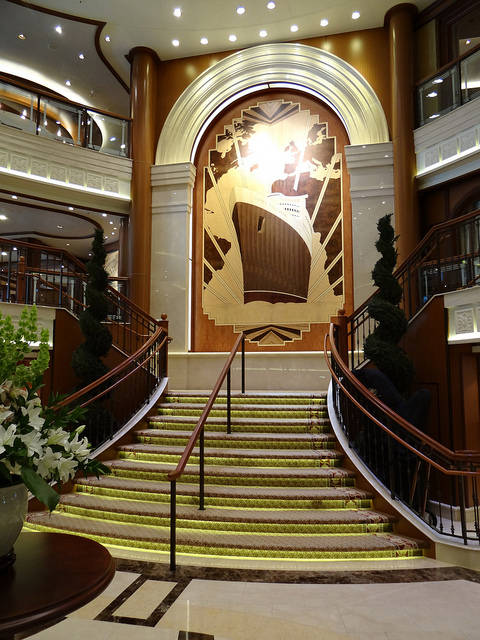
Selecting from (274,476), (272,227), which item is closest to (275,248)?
(272,227)

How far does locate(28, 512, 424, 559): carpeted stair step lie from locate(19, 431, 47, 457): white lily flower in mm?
2932

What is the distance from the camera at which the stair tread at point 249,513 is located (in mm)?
4484

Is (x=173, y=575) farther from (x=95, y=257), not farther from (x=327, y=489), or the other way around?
(x=95, y=257)

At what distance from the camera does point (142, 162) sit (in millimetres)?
10398

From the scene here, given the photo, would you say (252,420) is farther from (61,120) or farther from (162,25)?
(162,25)

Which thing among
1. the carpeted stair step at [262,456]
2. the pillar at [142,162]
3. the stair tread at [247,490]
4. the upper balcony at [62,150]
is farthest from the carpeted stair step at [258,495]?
the upper balcony at [62,150]

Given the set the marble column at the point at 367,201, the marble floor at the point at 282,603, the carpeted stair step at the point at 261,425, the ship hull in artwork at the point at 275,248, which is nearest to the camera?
the marble floor at the point at 282,603

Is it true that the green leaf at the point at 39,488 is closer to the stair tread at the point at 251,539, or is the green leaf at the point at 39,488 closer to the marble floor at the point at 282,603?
the marble floor at the point at 282,603

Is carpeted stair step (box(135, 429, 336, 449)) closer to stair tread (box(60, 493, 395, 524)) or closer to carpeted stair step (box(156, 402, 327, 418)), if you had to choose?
carpeted stair step (box(156, 402, 327, 418))

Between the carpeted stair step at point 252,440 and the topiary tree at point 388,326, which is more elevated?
the topiary tree at point 388,326

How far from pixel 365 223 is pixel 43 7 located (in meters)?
7.48

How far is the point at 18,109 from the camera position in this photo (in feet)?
30.5

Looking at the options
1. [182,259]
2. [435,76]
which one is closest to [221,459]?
[182,259]

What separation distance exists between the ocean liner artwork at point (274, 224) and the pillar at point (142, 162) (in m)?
1.20
